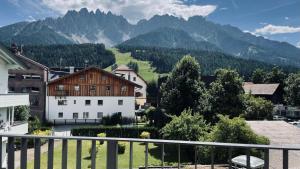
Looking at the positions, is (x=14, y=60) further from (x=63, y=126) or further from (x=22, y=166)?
(x=63, y=126)

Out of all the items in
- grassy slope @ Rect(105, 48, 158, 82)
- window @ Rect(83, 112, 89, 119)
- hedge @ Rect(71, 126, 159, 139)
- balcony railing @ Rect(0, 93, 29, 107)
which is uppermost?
grassy slope @ Rect(105, 48, 158, 82)

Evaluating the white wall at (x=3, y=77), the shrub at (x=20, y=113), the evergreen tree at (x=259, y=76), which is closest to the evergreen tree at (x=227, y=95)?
the shrub at (x=20, y=113)

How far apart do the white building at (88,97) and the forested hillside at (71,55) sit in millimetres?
98252

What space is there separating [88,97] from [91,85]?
1627 millimetres

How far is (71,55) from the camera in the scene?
15125 centimetres

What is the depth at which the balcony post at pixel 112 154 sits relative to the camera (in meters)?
3.84

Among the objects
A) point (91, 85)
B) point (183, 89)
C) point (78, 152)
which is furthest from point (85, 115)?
point (78, 152)

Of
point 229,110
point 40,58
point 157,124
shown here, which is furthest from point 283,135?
point 40,58

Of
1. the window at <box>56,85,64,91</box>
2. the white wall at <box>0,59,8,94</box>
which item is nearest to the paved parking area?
the white wall at <box>0,59,8,94</box>

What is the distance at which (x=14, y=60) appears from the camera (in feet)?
70.9

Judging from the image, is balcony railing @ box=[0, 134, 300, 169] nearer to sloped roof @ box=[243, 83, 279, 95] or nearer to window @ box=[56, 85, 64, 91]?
window @ box=[56, 85, 64, 91]

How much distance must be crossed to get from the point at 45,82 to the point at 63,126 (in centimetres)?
662

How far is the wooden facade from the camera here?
46.3 m

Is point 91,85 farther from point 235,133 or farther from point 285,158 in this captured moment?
point 285,158
